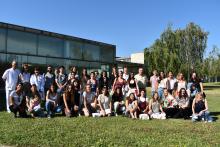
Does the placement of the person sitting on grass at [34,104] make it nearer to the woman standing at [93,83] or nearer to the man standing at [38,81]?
the man standing at [38,81]

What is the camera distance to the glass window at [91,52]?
95.7 ft

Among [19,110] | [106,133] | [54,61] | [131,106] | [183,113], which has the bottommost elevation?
[106,133]

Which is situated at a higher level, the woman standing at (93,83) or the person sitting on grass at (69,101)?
the woman standing at (93,83)

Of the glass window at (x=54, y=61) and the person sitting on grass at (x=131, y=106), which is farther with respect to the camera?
the glass window at (x=54, y=61)

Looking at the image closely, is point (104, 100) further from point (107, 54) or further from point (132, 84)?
point (107, 54)

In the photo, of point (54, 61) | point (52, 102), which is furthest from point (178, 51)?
point (52, 102)

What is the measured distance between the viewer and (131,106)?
12.5 meters

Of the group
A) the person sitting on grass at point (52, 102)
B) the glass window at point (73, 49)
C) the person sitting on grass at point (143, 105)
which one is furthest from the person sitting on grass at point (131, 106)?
the glass window at point (73, 49)

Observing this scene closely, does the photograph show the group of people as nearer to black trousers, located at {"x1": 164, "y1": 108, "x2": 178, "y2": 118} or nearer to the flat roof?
black trousers, located at {"x1": 164, "y1": 108, "x2": 178, "y2": 118}

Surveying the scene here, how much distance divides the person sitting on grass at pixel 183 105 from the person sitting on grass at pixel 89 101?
297cm

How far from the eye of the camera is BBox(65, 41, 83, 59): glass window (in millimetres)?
27156

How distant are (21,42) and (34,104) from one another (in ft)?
38.0

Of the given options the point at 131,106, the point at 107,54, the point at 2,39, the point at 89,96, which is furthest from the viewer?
the point at 107,54

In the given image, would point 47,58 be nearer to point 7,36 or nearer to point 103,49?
point 7,36
